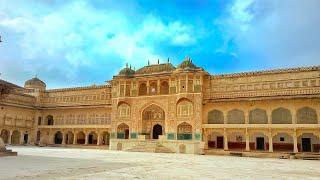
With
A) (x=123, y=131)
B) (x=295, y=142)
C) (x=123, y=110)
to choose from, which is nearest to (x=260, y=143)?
(x=295, y=142)

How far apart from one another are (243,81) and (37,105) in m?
29.9

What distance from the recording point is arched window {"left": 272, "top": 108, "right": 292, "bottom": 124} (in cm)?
3112

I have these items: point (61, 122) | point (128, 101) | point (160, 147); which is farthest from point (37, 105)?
point (160, 147)

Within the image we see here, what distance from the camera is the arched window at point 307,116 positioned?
2986 centimetres

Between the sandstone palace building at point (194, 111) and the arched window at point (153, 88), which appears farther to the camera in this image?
the arched window at point (153, 88)

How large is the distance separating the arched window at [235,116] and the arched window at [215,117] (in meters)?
0.85

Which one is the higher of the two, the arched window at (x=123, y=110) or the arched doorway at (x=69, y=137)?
the arched window at (x=123, y=110)

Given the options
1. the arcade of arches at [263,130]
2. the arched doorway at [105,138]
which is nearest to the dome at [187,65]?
the arcade of arches at [263,130]

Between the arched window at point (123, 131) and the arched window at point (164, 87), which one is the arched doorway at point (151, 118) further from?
the arched window at point (123, 131)

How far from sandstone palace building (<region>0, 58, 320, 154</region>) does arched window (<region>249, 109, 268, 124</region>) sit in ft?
0.32

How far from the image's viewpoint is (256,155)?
29984mm

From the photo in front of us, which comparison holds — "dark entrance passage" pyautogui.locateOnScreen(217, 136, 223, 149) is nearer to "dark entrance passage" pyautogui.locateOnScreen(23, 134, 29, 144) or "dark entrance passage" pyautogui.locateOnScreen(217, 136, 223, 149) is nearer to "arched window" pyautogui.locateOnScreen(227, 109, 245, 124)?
"arched window" pyautogui.locateOnScreen(227, 109, 245, 124)

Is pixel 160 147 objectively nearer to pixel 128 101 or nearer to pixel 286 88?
pixel 128 101

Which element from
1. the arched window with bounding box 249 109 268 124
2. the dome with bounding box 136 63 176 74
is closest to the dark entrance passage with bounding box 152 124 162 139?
the dome with bounding box 136 63 176 74
